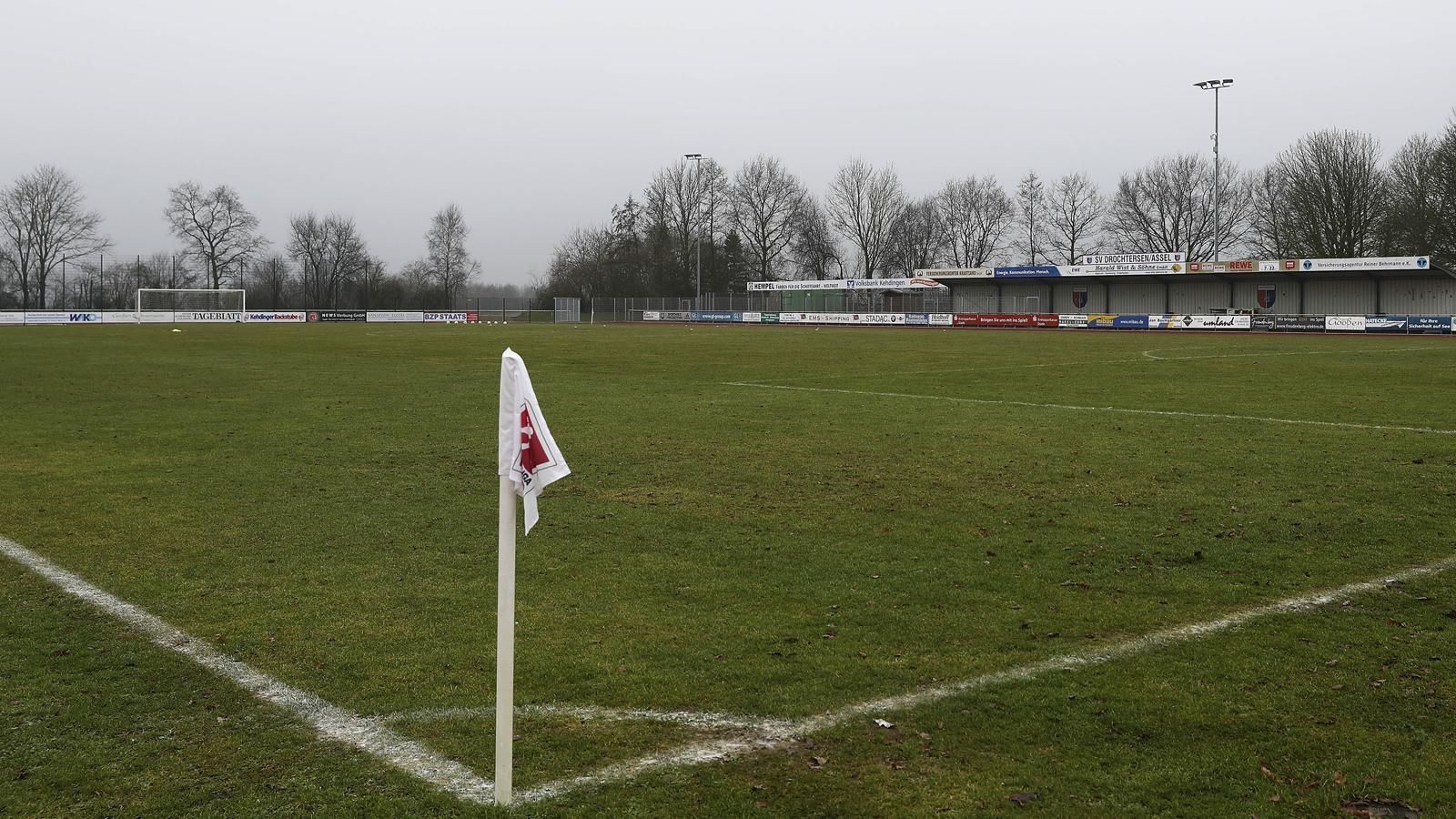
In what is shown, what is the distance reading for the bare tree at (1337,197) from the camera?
70562mm

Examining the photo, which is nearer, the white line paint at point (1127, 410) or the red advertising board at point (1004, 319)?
the white line paint at point (1127, 410)

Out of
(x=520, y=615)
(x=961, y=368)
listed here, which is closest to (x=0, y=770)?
(x=520, y=615)

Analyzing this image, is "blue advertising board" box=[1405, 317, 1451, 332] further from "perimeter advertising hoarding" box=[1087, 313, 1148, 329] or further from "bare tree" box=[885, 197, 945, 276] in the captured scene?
"bare tree" box=[885, 197, 945, 276]

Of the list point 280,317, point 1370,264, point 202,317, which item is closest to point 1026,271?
point 1370,264

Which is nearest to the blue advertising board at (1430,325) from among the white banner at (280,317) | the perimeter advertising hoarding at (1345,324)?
the perimeter advertising hoarding at (1345,324)

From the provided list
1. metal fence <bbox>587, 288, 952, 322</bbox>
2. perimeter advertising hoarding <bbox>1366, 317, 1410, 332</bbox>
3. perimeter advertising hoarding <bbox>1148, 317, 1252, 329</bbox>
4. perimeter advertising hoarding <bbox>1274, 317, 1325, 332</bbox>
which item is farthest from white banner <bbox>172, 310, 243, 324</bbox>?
perimeter advertising hoarding <bbox>1366, 317, 1410, 332</bbox>

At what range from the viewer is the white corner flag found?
3.79m

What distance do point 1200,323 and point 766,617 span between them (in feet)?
198

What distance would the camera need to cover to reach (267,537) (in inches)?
317

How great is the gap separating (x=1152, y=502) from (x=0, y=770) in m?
8.22

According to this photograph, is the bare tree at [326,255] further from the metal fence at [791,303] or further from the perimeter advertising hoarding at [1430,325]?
the perimeter advertising hoarding at [1430,325]

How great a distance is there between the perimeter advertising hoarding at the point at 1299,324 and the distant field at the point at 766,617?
4719cm

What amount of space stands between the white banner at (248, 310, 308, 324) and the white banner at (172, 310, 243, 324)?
11.5 feet

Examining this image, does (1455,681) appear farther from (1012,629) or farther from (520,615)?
(520,615)
